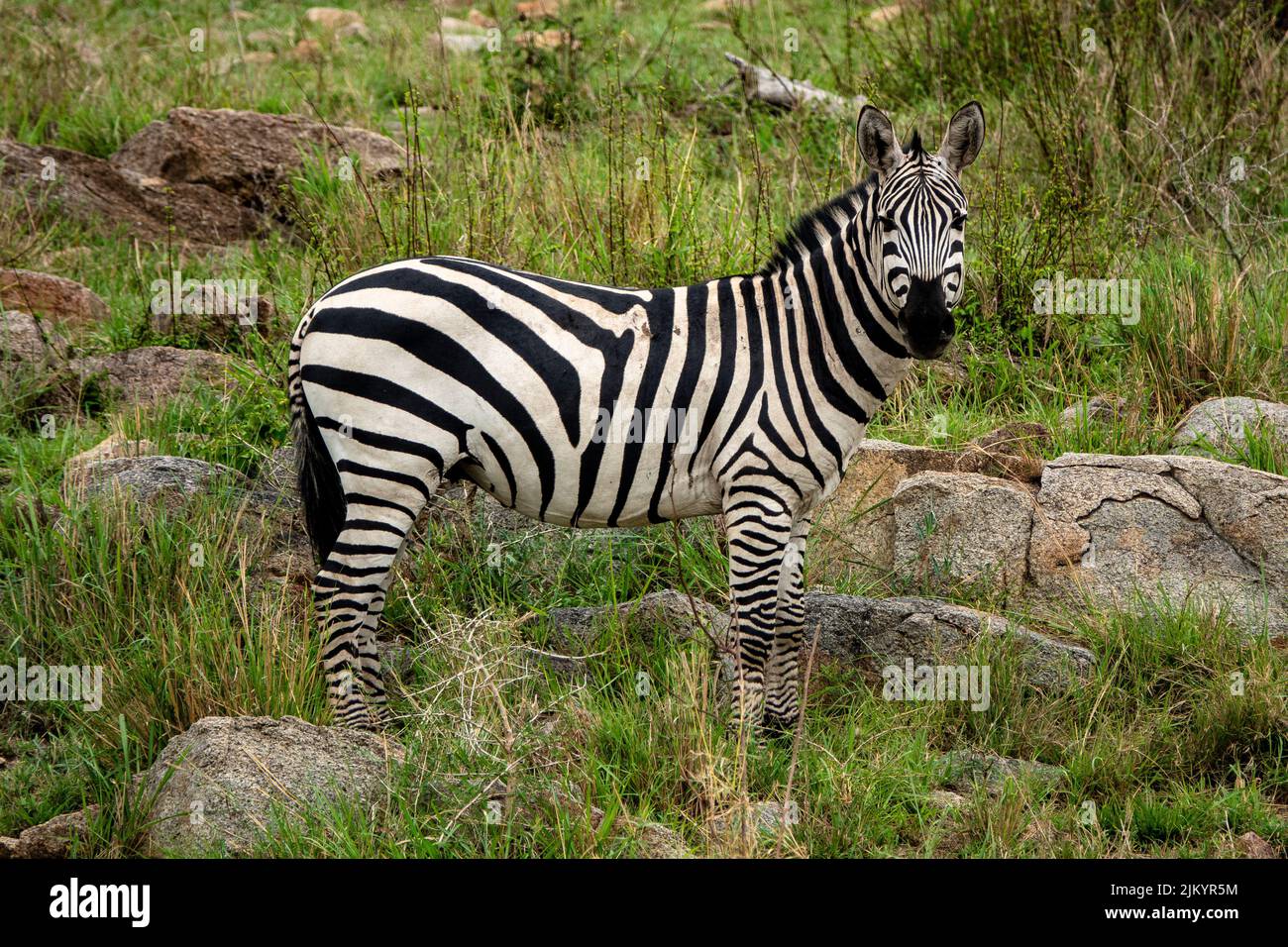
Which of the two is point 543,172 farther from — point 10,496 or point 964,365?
point 10,496

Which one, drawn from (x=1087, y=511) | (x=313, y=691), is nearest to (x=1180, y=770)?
(x=1087, y=511)

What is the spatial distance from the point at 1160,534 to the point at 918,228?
7.02ft

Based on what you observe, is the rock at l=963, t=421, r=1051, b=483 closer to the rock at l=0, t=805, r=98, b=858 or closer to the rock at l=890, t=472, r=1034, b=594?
the rock at l=890, t=472, r=1034, b=594

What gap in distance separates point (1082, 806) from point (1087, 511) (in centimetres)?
176

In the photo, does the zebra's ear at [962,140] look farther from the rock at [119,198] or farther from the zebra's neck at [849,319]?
the rock at [119,198]

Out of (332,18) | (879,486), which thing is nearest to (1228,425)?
(879,486)

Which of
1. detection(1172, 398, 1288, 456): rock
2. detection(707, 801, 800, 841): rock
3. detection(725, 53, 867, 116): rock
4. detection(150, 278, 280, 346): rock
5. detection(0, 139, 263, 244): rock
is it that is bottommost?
detection(707, 801, 800, 841): rock

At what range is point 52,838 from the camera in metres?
4.59

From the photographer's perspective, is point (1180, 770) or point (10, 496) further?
point (10, 496)

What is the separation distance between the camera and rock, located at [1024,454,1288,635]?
19.5ft

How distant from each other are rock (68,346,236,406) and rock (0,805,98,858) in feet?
10.1

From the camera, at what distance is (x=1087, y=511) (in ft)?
20.1

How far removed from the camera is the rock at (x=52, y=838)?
→ 454 cm

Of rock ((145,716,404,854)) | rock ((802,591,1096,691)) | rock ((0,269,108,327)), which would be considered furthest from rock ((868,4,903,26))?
rock ((145,716,404,854))
